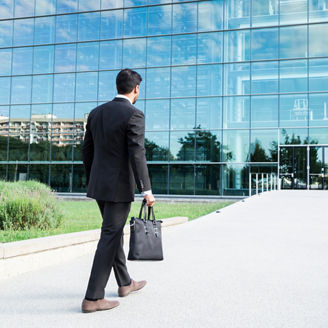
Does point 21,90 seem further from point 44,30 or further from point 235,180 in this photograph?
point 235,180

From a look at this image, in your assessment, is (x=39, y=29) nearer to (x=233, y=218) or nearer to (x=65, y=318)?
(x=233, y=218)

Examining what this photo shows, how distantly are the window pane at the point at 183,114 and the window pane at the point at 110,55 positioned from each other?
191 inches

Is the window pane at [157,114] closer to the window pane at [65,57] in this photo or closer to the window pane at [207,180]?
the window pane at [207,180]

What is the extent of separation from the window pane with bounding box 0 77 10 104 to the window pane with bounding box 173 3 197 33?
11.8 metres

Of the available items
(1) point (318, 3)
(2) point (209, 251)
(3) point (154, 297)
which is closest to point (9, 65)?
(1) point (318, 3)

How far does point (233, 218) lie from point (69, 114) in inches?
785

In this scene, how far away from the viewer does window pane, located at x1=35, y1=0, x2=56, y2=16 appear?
3028 cm

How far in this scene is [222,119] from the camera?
26.0 m

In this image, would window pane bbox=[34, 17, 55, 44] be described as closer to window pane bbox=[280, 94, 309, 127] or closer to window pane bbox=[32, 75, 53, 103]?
window pane bbox=[32, 75, 53, 103]

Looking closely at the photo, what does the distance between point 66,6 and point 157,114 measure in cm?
1001

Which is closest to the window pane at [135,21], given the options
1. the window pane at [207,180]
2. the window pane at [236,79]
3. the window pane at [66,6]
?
the window pane at [66,6]

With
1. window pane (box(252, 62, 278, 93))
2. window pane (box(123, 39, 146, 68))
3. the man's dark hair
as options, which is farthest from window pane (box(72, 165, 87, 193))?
the man's dark hair

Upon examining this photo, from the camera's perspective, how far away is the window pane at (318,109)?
24.3 metres

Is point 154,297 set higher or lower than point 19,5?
lower
